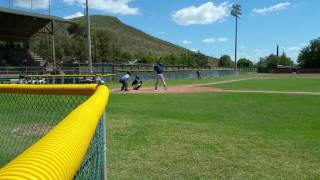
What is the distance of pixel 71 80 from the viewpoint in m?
35.8

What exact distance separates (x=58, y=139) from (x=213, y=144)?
7.72 m

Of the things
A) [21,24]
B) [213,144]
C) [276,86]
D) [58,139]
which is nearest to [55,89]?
[58,139]

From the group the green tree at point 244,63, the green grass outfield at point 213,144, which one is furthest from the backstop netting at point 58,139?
the green tree at point 244,63

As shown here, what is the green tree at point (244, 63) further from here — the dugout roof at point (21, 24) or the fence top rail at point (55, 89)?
the fence top rail at point (55, 89)

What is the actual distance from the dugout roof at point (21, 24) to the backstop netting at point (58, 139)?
3996 cm

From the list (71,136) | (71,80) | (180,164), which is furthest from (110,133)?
(71,80)

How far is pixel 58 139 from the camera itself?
1.72 m

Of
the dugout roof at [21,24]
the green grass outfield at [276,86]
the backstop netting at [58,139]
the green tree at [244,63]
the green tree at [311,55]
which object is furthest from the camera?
the green tree at [244,63]

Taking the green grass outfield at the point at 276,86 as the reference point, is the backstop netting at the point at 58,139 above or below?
above

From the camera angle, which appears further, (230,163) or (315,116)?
(315,116)

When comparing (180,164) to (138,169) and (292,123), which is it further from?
(292,123)

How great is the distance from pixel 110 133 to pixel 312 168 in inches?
185

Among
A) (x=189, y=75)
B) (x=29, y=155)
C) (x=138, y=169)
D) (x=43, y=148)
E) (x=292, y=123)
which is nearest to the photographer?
(x=29, y=155)

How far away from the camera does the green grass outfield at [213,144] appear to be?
280 inches
